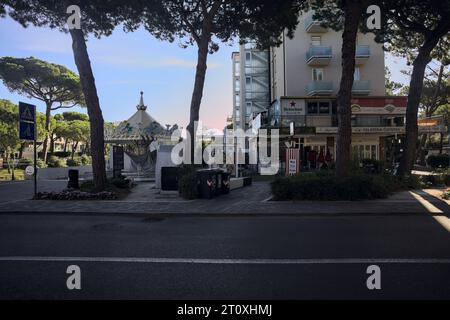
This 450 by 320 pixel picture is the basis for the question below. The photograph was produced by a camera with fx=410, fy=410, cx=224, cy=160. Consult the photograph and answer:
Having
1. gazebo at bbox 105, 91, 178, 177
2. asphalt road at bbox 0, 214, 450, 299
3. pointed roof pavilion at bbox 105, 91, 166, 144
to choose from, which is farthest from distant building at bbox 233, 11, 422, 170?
asphalt road at bbox 0, 214, 450, 299

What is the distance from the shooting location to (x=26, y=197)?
51.2 ft

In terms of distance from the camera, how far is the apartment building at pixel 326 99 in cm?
3694

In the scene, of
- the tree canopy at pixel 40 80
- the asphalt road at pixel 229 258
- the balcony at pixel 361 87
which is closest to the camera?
the asphalt road at pixel 229 258

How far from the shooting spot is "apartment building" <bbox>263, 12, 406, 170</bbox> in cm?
3694

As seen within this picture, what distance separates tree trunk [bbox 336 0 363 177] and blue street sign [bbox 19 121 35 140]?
10.8 m

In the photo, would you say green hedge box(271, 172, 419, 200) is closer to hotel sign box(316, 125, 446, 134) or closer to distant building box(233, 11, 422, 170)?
distant building box(233, 11, 422, 170)

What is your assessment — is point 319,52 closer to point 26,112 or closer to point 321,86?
point 321,86

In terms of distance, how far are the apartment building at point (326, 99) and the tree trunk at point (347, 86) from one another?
20424 millimetres

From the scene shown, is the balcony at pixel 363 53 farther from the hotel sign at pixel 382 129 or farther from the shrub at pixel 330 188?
the shrub at pixel 330 188

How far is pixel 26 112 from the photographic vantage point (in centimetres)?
1438

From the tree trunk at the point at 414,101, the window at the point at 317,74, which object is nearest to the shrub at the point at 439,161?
the window at the point at 317,74

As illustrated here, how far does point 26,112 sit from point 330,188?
10.7m

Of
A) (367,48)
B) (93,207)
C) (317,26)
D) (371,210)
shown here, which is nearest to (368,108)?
(367,48)
